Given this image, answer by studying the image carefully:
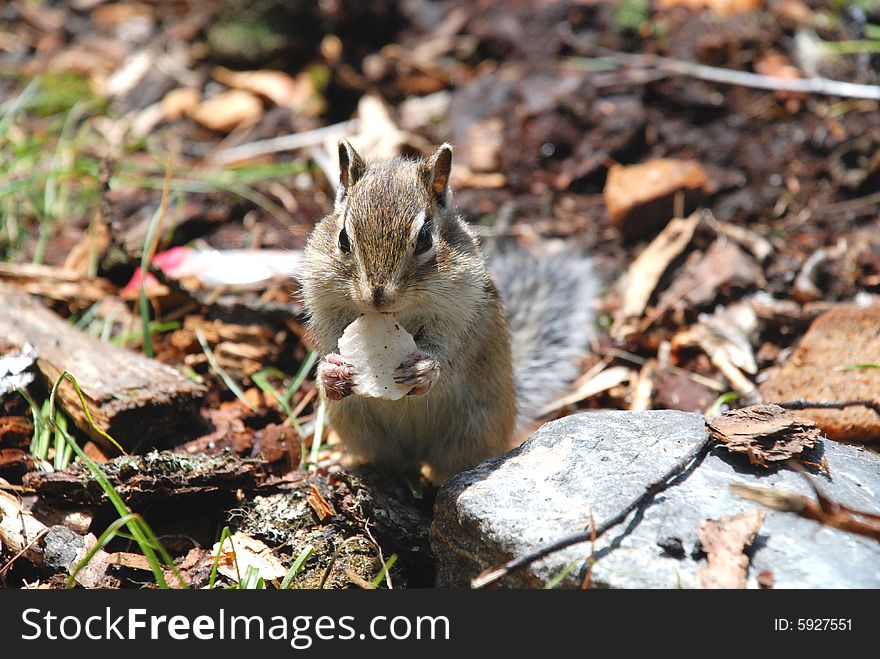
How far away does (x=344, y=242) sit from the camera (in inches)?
126

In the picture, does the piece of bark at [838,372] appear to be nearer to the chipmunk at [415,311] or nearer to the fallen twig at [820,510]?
the fallen twig at [820,510]

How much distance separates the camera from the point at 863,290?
4535 mm

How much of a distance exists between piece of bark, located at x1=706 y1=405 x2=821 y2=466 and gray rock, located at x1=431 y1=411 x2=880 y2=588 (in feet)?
0.20

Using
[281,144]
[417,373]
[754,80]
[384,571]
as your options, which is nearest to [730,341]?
[417,373]

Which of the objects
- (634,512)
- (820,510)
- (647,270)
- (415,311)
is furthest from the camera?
(647,270)

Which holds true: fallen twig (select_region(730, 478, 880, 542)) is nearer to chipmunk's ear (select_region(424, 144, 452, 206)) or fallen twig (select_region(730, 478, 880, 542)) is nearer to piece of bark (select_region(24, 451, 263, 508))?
chipmunk's ear (select_region(424, 144, 452, 206))

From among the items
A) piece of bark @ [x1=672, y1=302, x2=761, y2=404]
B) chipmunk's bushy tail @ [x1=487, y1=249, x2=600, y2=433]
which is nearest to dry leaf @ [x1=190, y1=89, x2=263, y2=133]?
chipmunk's bushy tail @ [x1=487, y1=249, x2=600, y2=433]

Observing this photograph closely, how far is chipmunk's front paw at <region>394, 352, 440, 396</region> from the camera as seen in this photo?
3.10m

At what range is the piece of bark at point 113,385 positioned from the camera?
3.57 meters

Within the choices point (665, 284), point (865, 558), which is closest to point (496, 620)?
point (865, 558)

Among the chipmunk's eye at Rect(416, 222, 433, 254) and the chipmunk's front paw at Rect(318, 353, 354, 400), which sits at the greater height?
the chipmunk's eye at Rect(416, 222, 433, 254)

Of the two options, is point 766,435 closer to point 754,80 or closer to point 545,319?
point 545,319

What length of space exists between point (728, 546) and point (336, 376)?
1.44 metres

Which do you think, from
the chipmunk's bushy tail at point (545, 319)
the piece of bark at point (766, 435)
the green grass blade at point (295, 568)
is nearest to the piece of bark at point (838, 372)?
the piece of bark at point (766, 435)
